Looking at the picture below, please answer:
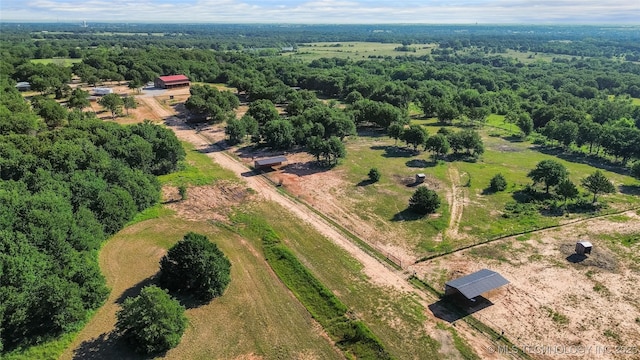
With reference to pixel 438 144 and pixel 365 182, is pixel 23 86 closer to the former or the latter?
pixel 365 182

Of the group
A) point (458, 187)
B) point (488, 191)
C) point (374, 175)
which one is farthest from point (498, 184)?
point (374, 175)

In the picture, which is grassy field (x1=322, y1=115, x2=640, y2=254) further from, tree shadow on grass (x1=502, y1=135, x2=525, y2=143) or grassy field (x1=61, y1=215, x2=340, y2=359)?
grassy field (x1=61, y1=215, x2=340, y2=359)

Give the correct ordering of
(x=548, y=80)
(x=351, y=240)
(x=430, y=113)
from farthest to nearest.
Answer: (x=548, y=80) < (x=430, y=113) < (x=351, y=240)

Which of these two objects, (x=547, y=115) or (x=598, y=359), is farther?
(x=547, y=115)

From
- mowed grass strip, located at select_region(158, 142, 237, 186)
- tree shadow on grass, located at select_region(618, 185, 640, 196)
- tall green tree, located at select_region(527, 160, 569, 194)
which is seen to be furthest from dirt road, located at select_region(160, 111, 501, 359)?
tree shadow on grass, located at select_region(618, 185, 640, 196)

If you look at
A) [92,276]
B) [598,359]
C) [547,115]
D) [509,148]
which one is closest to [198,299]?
[92,276]

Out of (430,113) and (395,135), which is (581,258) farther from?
(430,113)
